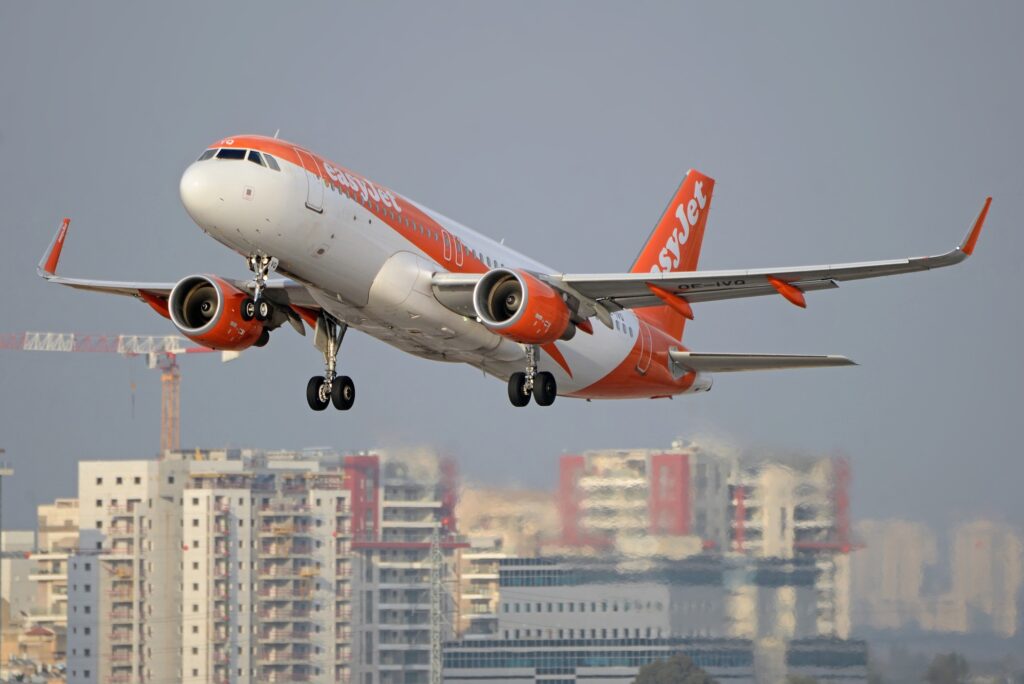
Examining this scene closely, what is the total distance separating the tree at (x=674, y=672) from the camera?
49969mm

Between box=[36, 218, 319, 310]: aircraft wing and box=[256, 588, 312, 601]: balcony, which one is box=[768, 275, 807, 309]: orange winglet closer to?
box=[36, 218, 319, 310]: aircraft wing

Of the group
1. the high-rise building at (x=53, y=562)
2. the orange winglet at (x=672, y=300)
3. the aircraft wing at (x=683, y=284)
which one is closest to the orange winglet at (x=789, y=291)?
the aircraft wing at (x=683, y=284)

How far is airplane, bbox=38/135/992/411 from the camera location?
101 feet

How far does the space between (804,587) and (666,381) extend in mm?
11080

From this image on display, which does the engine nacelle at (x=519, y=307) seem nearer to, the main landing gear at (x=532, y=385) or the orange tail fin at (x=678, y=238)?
the main landing gear at (x=532, y=385)

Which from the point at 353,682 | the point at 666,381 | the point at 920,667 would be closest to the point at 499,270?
the point at 666,381

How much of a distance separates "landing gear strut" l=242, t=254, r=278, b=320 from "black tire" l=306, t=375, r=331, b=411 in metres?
2.53

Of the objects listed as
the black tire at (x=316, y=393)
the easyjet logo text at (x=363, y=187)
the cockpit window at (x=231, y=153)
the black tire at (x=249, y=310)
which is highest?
the cockpit window at (x=231, y=153)

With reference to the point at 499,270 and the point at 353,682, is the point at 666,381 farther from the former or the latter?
the point at 353,682

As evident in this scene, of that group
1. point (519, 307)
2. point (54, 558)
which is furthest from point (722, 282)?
point (54, 558)

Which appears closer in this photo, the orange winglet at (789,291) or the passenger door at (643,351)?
the orange winglet at (789,291)

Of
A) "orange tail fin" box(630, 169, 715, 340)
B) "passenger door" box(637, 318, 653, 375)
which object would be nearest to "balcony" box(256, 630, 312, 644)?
"orange tail fin" box(630, 169, 715, 340)

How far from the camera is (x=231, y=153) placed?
31047mm

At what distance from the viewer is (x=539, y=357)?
36.8 meters
